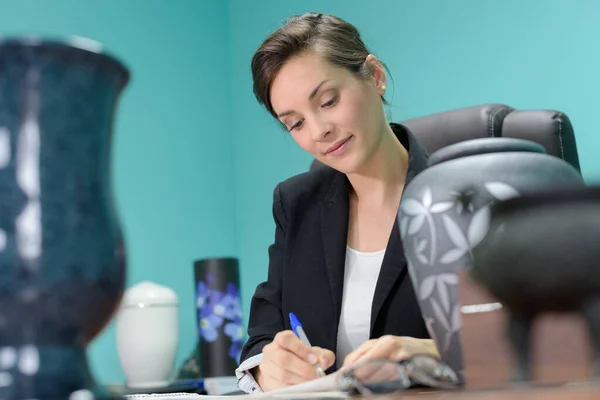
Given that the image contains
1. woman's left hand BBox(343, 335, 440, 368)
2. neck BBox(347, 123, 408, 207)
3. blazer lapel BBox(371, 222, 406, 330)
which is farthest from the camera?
neck BBox(347, 123, 408, 207)

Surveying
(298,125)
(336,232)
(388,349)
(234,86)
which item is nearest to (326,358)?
(388,349)

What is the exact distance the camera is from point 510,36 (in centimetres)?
230

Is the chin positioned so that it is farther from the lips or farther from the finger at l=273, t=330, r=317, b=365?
the finger at l=273, t=330, r=317, b=365

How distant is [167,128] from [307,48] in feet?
5.31

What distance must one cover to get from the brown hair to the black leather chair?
241mm

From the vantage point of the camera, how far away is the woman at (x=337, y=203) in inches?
58.0

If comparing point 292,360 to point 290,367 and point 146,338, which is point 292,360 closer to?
point 290,367

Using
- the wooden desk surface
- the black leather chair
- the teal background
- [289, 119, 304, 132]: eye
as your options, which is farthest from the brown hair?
the wooden desk surface

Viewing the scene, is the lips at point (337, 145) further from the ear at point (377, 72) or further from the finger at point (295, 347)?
the finger at point (295, 347)

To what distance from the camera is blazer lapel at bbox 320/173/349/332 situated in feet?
4.97

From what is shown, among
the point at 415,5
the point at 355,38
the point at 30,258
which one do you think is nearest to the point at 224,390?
the point at 355,38

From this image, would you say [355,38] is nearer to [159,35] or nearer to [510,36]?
[510,36]

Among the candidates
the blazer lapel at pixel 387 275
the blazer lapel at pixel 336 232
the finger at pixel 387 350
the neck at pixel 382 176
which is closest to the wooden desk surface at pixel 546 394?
the finger at pixel 387 350

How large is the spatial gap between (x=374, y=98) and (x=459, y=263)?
1062 mm
